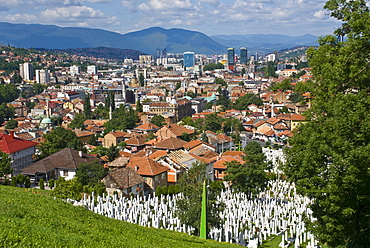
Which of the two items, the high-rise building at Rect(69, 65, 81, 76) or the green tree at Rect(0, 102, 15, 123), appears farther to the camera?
the high-rise building at Rect(69, 65, 81, 76)

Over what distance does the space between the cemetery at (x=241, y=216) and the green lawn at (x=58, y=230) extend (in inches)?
204

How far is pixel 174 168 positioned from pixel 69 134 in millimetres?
10353

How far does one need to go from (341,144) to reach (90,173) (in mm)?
17619

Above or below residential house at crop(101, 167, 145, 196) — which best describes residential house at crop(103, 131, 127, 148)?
below

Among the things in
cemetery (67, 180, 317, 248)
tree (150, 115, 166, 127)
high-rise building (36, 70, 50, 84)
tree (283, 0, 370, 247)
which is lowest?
tree (150, 115, 166, 127)

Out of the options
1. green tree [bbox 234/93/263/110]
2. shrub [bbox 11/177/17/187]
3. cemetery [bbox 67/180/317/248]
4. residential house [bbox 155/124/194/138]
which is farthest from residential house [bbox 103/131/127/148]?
green tree [bbox 234/93/263/110]

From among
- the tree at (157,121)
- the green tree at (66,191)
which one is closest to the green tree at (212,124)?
the tree at (157,121)

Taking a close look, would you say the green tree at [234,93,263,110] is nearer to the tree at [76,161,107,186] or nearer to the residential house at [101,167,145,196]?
the residential house at [101,167,145,196]

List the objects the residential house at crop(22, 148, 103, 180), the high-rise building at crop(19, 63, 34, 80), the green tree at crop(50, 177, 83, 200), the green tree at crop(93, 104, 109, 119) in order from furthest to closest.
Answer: the high-rise building at crop(19, 63, 34, 80)
the green tree at crop(93, 104, 109, 119)
the residential house at crop(22, 148, 103, 180)
the green tree at crop(50, 177, 83, 200)

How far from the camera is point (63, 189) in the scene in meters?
19.0

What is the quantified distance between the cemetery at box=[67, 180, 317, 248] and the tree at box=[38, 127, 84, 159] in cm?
1209

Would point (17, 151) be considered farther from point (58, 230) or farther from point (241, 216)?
point (58, 230)

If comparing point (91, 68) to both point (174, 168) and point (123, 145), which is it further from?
point (174, 168)

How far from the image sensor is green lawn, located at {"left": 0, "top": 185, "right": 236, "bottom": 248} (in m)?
7.20
